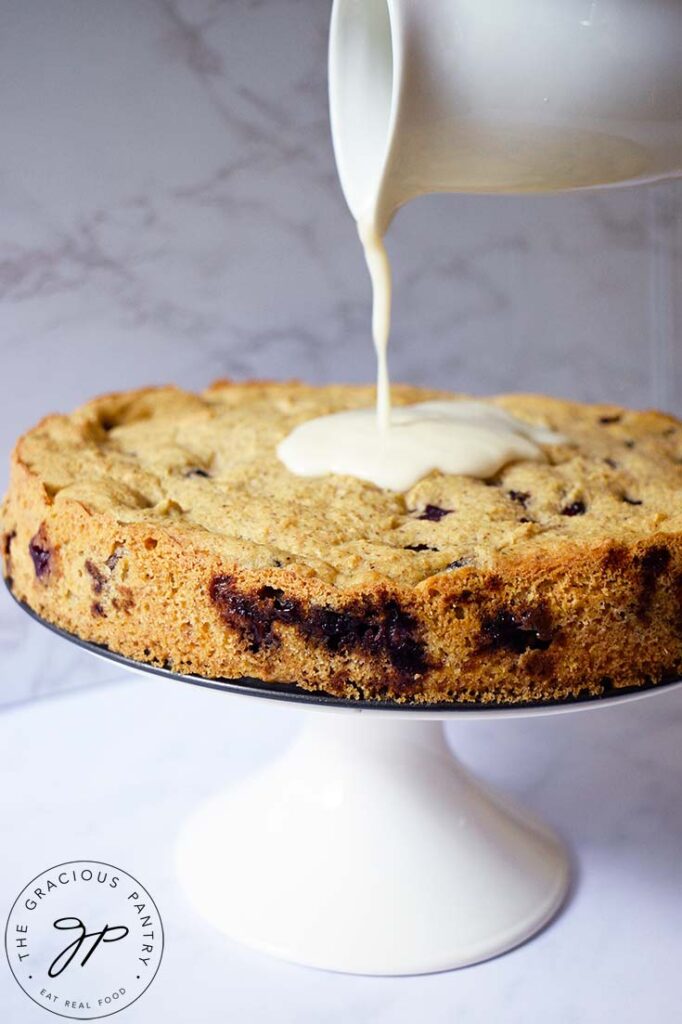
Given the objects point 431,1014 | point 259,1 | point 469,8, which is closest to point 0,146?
point 259,1

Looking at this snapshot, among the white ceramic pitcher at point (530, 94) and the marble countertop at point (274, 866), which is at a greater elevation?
the white ceramic pitcher at point (530, 94)

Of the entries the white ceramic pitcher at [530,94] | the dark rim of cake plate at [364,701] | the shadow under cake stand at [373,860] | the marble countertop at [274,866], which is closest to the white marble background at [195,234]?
the marble countertop at [274,866]

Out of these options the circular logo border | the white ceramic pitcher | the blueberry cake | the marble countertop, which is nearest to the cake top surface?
the blueberry cake

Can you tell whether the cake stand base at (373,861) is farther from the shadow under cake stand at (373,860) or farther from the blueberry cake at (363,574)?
the blueberry cake at (363,574)

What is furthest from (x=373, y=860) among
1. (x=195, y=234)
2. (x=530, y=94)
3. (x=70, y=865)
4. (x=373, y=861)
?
(x=195, y=234)

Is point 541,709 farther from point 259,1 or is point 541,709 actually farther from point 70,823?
point 259,1

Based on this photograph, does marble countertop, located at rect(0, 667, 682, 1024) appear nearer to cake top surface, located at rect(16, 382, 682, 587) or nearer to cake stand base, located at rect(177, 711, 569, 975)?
cake stand base, located at rect(177, 711, 569, 975)

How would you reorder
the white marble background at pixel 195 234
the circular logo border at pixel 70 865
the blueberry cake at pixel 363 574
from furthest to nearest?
the white marble background at pixel 195 234 < the circular logo border at pixel 70 865 < the blueberry cake at pixel 363 574
